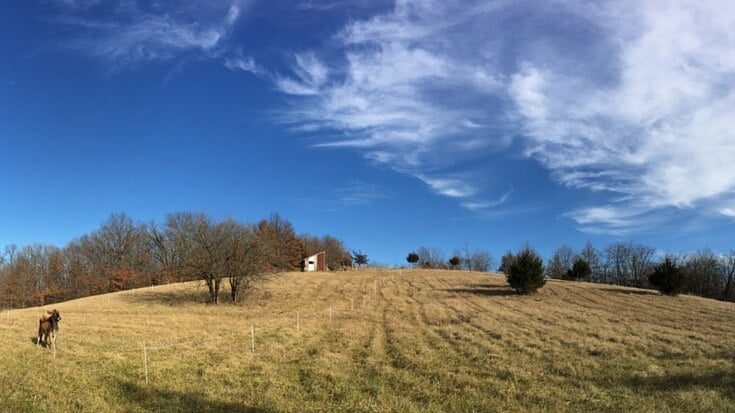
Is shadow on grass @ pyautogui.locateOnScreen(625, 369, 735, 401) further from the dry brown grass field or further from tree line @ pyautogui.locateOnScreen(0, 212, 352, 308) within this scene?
tree line @ pyautogui.locateOnScreen(0, 212, 352, 308)

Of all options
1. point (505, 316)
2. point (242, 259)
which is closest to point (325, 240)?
point (242, 259)

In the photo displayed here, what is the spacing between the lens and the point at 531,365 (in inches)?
589

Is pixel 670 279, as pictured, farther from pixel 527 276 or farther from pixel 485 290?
pixel 485 290

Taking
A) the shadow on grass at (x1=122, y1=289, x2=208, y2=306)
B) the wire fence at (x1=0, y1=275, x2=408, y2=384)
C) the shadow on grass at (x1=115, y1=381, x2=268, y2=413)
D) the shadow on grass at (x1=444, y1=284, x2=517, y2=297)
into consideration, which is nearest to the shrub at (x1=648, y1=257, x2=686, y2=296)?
the shadow on grass at (x1=444, y1=284, x2=517, y2=297)

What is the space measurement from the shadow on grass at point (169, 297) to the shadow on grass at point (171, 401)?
1157 inches

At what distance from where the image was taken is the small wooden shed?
286ft

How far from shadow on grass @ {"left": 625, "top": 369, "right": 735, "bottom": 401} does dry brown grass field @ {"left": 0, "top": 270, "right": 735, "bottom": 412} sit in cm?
5

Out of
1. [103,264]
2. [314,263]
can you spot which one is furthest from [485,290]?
[103,264]

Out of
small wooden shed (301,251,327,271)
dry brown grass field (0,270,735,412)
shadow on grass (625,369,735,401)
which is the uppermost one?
small wooden shed (301,251,327,271)

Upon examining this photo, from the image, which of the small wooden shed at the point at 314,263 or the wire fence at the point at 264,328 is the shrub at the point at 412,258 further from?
the wire fence at the point at 264,328

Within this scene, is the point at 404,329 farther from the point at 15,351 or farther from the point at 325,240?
the point at 325,240

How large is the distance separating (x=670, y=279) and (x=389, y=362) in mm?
34006

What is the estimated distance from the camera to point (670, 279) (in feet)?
129

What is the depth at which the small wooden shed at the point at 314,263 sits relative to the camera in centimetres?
8725
